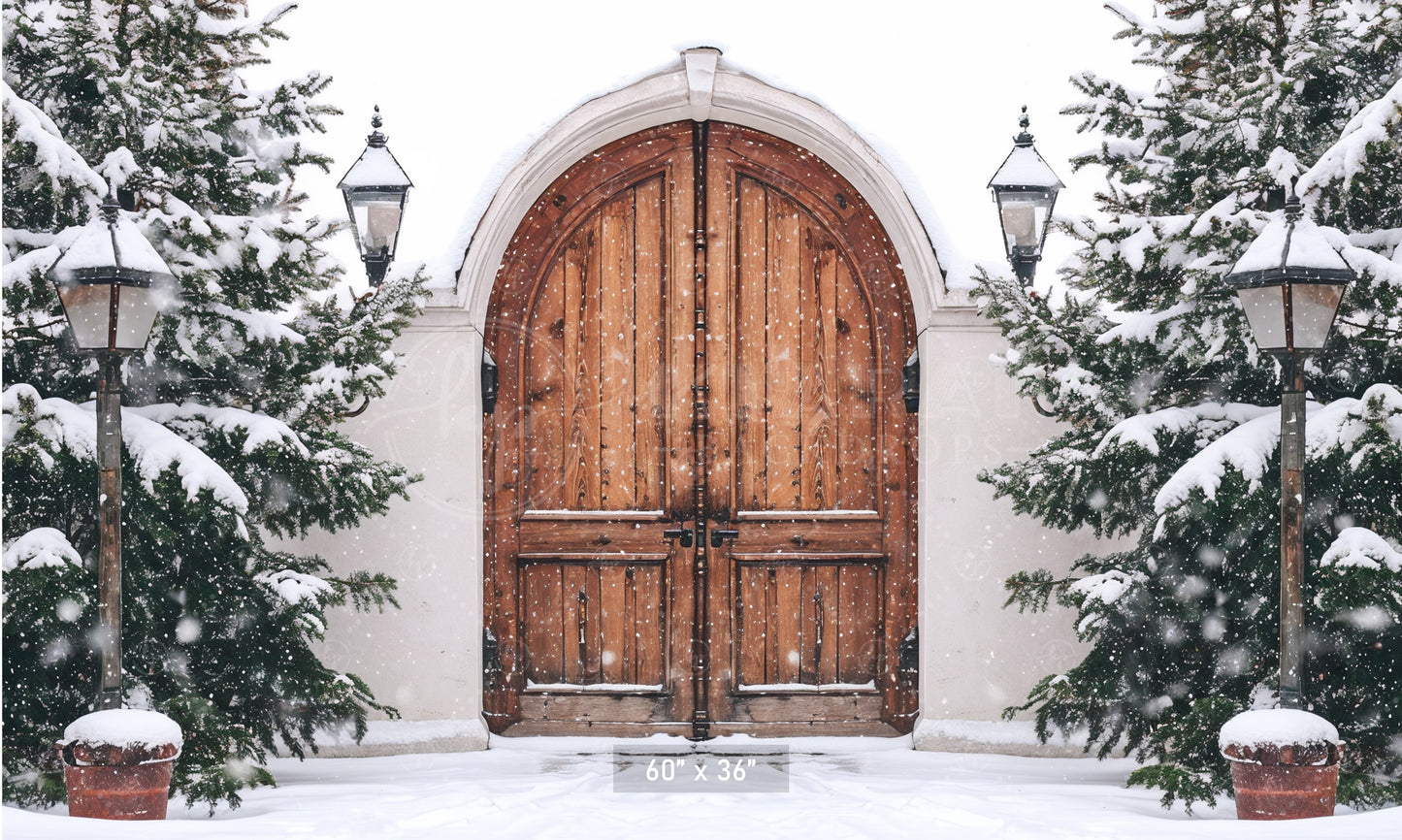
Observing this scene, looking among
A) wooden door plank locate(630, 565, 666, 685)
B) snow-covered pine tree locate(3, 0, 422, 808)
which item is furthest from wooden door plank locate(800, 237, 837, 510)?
snow-covered pine tree locate(3, 0, 422, 808)

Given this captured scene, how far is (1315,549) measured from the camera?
15.1 feet

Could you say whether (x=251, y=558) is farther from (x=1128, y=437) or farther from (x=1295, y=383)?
(x=1295, y=383)

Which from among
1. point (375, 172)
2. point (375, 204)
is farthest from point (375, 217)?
point (375, 172)

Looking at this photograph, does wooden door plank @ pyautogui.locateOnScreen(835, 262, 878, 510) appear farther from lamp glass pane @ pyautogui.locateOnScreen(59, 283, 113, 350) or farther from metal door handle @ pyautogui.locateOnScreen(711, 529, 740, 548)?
lamp glass pane @ pyautogui.locateOnScreen(59, 283, 113, 350)

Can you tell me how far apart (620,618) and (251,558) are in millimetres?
1891

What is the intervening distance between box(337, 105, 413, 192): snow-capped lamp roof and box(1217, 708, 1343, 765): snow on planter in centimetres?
428

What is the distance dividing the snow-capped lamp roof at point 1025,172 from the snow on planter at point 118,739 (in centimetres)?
431

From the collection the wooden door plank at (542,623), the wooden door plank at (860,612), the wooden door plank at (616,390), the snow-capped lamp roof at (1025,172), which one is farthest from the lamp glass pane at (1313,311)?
the wooden door plank at (542,623)

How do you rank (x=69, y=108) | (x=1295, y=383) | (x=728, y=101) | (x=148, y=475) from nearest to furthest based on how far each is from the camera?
1. (x=1295, y=383)
2. (x=148, y=475)
3. (x=69, y=108)
4. (x=728, y=101)

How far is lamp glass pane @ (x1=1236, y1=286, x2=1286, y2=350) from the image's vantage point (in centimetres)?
410

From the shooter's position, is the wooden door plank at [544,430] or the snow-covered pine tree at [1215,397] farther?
the wooden door plank at [544,430]

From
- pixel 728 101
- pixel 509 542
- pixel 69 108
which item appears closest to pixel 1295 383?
pixel 728 101

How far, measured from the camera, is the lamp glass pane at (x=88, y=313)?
405 cm

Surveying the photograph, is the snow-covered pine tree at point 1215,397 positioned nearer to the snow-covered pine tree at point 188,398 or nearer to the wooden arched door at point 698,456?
the wooden arched door at point 698,456
